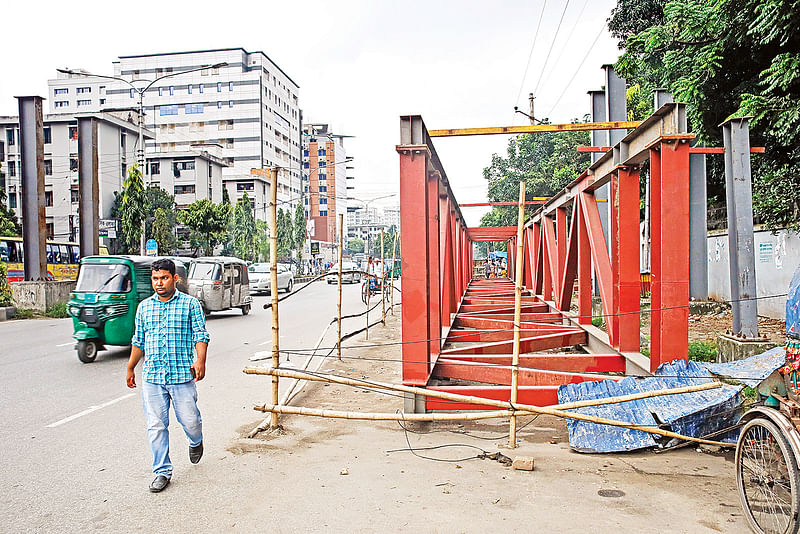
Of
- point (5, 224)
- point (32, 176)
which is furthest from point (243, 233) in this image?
point (32, 176)

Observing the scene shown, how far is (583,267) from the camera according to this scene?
364 inches

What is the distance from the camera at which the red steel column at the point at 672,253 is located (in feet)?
18.1

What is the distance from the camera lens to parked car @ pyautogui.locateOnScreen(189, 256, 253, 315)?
17.8 meters

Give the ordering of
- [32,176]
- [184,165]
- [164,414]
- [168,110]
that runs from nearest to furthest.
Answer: [164,414] → [32,176] → [184,165] → [168,110]

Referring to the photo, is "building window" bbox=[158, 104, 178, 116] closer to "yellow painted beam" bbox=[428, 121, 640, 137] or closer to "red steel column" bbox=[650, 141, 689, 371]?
"yellow painted beam" bbox=[428, 121, 640, 137]

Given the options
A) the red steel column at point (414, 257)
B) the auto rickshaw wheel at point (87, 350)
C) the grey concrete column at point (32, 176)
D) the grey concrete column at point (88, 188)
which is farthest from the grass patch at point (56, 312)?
the red steel column at point (414, 257)

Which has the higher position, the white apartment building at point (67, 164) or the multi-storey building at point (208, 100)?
the multi-storey building at point (208, 100)

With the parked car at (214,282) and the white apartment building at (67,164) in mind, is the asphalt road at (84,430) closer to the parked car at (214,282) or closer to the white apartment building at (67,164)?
the parked car at (214,282)

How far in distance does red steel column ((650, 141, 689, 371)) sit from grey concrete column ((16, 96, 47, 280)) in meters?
20.8

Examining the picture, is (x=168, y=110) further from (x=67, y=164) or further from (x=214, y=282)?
(x=214, y=282)

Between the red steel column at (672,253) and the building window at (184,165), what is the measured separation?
194ft

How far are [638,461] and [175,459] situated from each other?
3.69 meters

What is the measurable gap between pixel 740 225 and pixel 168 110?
84.9m

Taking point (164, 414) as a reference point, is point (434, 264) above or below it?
above
